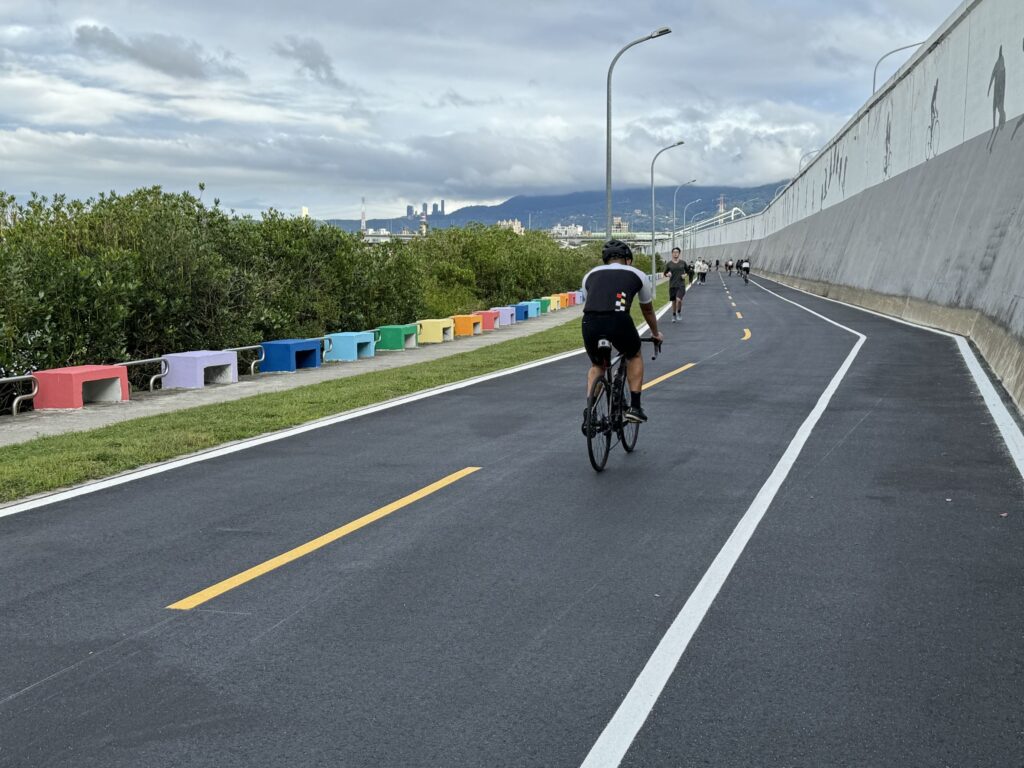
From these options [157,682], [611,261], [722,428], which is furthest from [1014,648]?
[722,428]

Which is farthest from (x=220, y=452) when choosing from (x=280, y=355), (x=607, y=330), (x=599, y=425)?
(x=280, y=355)

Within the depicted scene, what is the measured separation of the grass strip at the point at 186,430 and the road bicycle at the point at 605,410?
4.15 metres

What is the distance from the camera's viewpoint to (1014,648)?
4.80 m

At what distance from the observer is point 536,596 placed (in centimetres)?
558

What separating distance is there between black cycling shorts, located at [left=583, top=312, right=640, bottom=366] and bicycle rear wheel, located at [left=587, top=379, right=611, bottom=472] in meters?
0.28

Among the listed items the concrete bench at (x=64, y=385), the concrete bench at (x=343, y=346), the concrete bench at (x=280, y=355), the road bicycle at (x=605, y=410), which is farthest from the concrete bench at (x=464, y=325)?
the road bicycle at (x=605, y=410)

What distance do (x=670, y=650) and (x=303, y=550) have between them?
2.70 meters

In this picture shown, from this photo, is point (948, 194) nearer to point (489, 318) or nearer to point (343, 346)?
point (489, 318)

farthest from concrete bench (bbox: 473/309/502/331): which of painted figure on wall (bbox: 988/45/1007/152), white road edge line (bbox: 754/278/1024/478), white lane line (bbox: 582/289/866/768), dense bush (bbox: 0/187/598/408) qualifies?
white lane line (bbox: 582/289/866/768)

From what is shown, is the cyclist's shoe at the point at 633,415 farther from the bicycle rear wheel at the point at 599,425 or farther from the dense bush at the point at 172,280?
the dense bush at the point at 172,280

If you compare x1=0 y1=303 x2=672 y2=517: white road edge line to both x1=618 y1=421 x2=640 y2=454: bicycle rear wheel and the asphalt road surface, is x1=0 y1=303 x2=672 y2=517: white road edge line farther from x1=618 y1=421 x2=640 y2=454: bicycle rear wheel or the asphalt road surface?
x1=618 y1=421 x2=640 y2=454: bicycle rear wheel

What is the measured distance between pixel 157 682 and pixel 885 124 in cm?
4815

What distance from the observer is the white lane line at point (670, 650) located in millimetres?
3830

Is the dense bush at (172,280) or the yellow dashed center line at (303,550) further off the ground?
the dense bush at (172,280)
